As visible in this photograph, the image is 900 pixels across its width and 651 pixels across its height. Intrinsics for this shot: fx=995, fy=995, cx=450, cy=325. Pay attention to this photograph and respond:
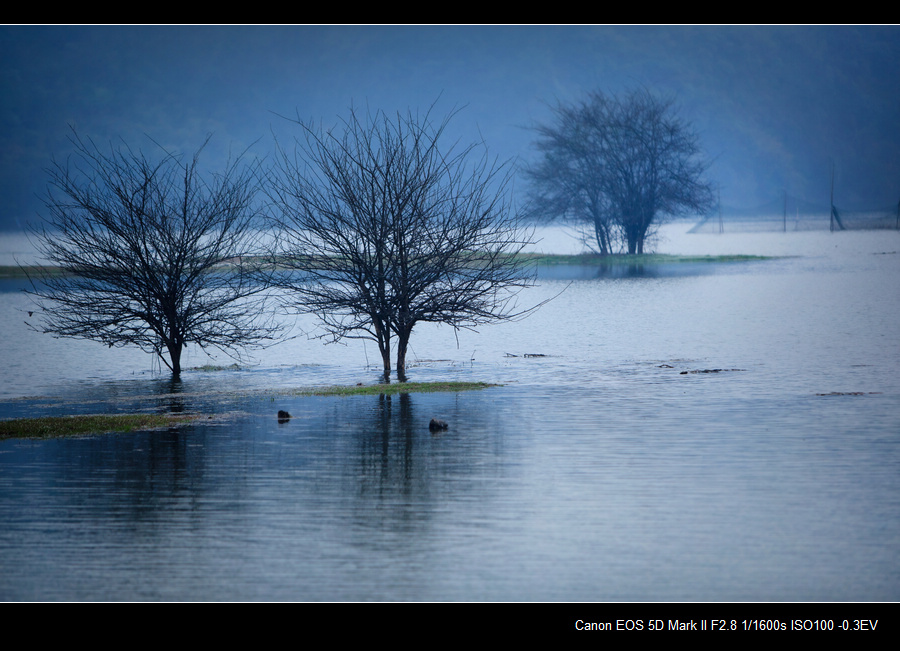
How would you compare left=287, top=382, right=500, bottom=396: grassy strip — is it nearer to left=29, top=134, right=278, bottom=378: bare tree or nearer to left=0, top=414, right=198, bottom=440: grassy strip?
left=0, top=414, right=198, bottom=440: grassy strip

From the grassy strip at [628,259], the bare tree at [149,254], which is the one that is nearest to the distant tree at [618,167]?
the grassy strip at [628,259]

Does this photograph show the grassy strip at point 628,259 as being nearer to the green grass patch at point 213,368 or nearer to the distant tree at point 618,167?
the distant tree at point 618,167

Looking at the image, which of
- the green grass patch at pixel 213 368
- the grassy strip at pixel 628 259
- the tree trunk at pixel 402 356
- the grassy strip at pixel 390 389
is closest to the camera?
the grassy strip at pixel 390 389

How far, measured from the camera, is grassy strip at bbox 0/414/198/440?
1420 centimetres

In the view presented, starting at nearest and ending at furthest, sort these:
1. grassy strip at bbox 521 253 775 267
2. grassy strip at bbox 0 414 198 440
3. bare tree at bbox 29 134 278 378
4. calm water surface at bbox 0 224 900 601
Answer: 1. calm water surface at bbox 0 224 900 601
2. grassy strip at bbox 0 414 198 440
3. bare tree at bbox 29 134 278 378
4. grassy strip at bbox 521 253 775 267

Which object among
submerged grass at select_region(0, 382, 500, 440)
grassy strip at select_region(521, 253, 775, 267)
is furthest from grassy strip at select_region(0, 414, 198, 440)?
grassy strip at select_region(521, 253, 775, 267)

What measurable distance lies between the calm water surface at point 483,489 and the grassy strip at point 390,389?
505 millimetres

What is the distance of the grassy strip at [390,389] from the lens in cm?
1813

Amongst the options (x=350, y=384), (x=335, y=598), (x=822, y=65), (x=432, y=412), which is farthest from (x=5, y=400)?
(x=822, y=65)

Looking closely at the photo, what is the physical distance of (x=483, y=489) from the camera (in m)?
11.1

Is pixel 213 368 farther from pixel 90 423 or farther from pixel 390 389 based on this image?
pixel 90 423

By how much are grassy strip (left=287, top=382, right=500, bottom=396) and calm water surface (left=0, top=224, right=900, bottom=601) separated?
0.50 metres

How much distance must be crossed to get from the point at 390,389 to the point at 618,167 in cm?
5446

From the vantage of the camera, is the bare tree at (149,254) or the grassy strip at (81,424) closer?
the grassy strip at (81,424)
